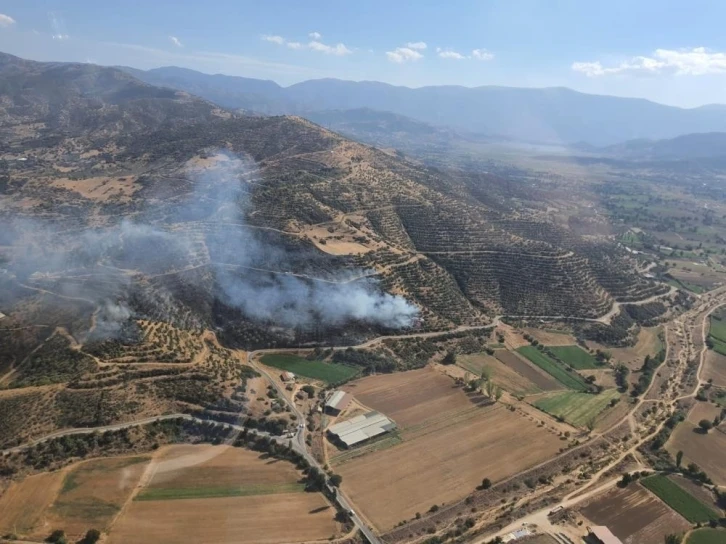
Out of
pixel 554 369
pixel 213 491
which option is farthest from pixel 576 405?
pixel 213 491

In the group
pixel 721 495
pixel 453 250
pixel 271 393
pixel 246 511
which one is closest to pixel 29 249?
pixel 271 393

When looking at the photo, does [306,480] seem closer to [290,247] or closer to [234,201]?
[290,247]

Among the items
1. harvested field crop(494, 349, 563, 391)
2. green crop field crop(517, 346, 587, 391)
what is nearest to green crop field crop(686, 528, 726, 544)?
harvested field crop(494, 349, 563, 391)

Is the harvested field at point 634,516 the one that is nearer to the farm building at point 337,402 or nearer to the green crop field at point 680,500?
the green crop field at point 680,500

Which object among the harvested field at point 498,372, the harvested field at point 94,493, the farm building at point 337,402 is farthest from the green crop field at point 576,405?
the harvested field at point 94,493

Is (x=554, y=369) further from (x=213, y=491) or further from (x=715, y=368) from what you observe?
(x=213, y=491)
